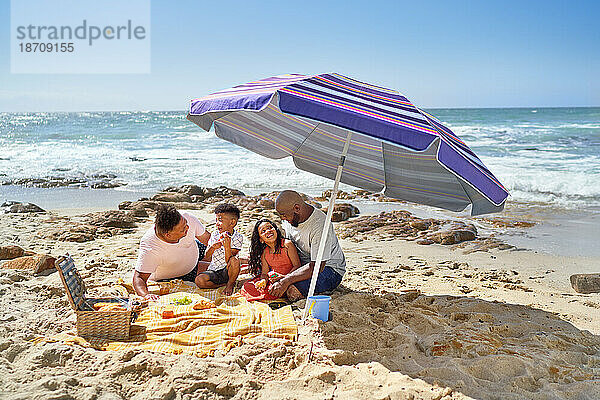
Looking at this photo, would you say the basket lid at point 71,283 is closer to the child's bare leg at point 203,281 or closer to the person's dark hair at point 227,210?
the child's bare leg at point 203,281

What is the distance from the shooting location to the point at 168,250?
4965 mm

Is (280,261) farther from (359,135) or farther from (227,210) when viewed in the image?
(359,135)

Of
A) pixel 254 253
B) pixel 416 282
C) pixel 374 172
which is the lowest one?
pixel 416 282


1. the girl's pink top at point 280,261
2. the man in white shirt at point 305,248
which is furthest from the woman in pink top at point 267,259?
the man in white shirt at point 305,248

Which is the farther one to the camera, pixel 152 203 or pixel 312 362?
pixel 152 203

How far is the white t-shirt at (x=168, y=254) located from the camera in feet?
15.8

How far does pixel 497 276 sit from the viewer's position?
19.6ft

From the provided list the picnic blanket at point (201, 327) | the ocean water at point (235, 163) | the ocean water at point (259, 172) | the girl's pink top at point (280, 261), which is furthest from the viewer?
the ocean water at point (235, 163)

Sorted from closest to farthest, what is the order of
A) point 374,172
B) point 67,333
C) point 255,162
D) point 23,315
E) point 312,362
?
point 312,362
point 67,333
point 23,315
point 374,172
point 255,162

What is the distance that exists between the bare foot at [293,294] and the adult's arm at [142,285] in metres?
1.18

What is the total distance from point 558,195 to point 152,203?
27.8 ft

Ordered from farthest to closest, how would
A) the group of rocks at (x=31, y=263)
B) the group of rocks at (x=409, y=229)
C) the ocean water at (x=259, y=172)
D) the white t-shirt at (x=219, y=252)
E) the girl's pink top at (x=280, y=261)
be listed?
the ocean water at (x=259, y=172)
the group of rocks at (x=409, y=229)
the group of rocks at (x=31, y=263)
the white t-shirt at (x=219, y=252)
the girl's pink top at (x=280, y=261)

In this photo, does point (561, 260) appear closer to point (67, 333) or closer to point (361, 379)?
point (361, 379)

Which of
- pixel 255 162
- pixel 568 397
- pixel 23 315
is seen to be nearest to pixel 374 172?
pixel 568 397
